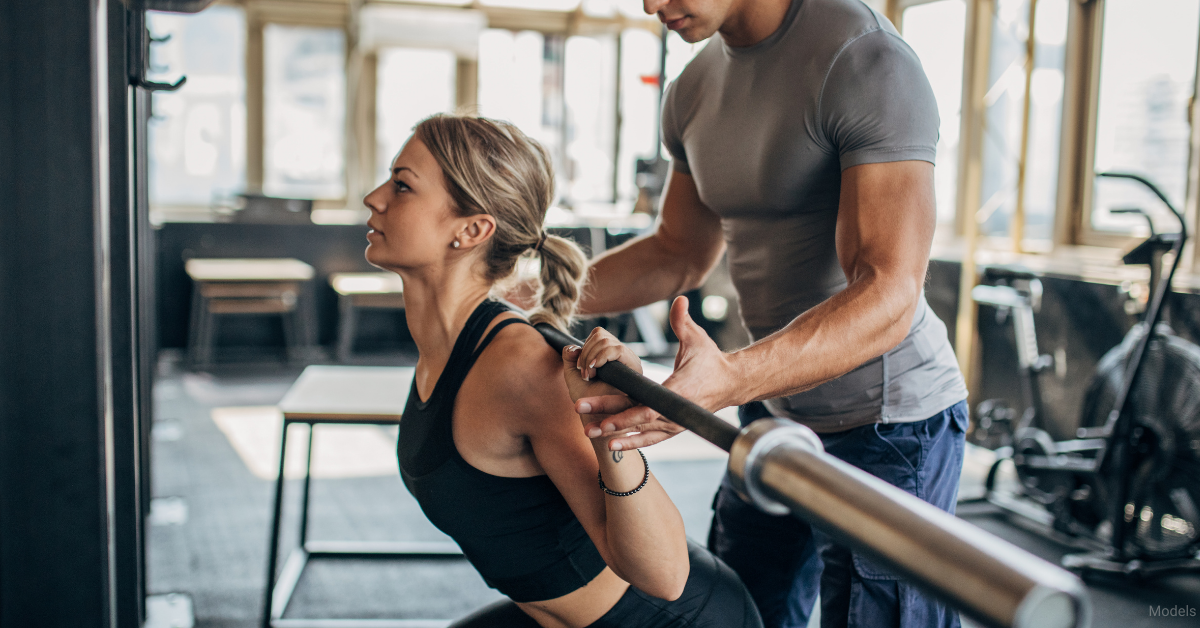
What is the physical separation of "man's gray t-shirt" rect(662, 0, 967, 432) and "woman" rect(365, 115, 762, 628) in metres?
0.29

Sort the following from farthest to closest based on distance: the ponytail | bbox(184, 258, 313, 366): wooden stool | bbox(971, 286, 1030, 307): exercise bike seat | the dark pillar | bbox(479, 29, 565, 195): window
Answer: bbox(479, 29, 565, 195): window → bbox(184, 258, 313, 366): wooden stool → bbox(971, 286, 1030, 307): exercise bike seat → the ponytail → the dark pillar

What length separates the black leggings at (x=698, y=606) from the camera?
131cm

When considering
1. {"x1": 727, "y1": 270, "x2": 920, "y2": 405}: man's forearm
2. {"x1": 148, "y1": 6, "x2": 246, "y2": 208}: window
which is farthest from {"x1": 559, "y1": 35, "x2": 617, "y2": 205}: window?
{"x1": 727, "y1": 270, "x2": 920, "y2": 405}: man's forearm

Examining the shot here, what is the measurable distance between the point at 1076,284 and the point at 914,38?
84.0 inches

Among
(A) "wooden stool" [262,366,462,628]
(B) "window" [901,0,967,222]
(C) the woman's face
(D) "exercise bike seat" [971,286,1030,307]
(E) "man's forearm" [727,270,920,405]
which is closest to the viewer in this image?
(E) "man's forearm" [727,270,920,405]

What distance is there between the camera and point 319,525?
3598mm

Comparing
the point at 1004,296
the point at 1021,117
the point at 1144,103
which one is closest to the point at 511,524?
the point at 1004,296

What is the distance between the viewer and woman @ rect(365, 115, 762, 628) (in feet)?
3.84

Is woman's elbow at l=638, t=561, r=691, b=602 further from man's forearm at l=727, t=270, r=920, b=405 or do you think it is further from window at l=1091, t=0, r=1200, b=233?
window at l=1091, t=0, r=1200, b=233

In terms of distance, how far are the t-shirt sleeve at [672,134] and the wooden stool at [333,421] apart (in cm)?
104

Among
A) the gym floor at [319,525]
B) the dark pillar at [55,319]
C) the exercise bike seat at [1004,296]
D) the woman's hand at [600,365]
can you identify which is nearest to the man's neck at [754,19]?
the woman's hand at [600,365]

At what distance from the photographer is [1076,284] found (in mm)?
3988

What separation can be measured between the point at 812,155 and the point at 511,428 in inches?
22.8

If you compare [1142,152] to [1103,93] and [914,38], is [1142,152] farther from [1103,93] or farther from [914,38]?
[914,38]
